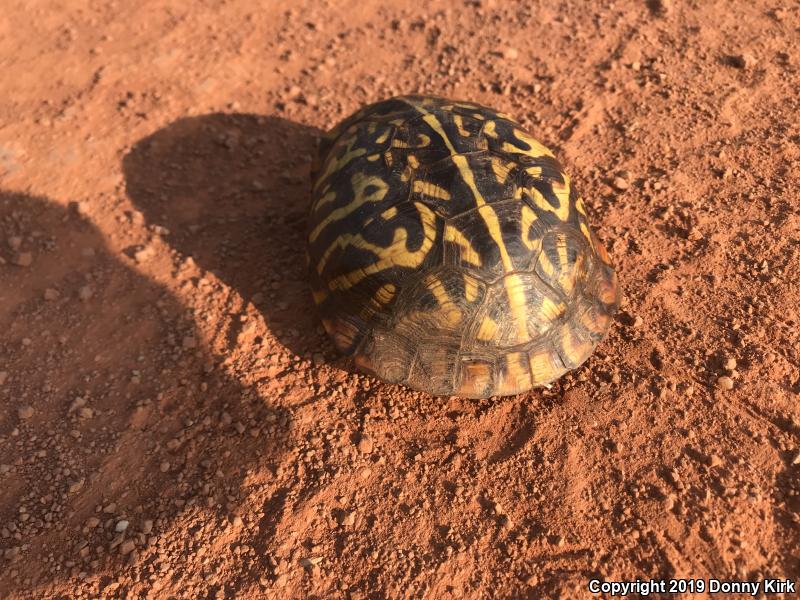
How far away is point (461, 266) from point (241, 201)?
9.32ft

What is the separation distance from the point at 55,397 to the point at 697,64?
7080 mm

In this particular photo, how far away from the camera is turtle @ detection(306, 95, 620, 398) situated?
361 cm

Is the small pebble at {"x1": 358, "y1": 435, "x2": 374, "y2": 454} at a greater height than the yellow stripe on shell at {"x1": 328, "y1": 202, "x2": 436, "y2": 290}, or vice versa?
the yellow stripe on shell at {"x1": 328, "y1": 202, "x2": 436, "y2": 290}

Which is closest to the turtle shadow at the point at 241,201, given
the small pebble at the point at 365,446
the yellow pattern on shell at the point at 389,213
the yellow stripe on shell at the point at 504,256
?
the small pebble at the point at 365,446

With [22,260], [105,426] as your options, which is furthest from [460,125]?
[22,260]

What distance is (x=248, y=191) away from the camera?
552 cm

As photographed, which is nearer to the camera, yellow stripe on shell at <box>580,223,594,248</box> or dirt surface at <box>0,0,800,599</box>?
dirt surface at <box>0,0,800,599</box>

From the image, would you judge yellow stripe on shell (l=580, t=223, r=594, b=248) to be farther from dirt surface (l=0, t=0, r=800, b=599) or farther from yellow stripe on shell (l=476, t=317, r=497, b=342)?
yellow stripe on shell (l=476, t=317, r=497, b=342)

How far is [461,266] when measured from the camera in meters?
3.59

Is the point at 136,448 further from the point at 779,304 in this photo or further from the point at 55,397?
the point at 779,304

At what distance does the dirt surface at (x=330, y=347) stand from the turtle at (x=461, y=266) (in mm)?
442

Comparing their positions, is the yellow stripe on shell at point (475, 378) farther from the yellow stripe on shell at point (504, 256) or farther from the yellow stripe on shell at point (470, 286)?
the yellow stripe on shell at point (470, 286)

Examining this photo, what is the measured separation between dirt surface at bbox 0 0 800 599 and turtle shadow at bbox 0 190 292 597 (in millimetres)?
20

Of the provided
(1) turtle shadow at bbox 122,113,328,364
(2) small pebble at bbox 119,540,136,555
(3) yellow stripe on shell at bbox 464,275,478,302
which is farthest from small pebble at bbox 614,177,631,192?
(2) small pebble at bbox 119,540,136,555
